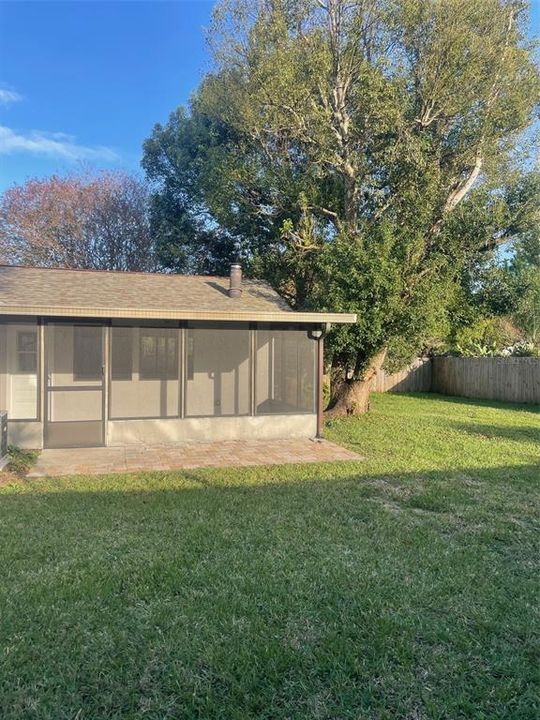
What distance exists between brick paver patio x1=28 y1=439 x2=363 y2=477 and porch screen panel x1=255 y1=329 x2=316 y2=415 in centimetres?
86

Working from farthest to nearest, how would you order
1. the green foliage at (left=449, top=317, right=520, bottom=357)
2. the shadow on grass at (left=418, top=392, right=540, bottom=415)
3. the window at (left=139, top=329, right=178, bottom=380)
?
the green foliage at (left=449, top=317, right=520, bottom=357) < the shadow on grass at (left=418, top=392, right=540, bottom=415) < the window at (left=139, top=329, right=178, bottom=380)

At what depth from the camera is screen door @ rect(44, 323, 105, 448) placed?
7836mm

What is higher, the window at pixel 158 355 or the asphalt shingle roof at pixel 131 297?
the asphalt shingle roof at pixel 131 297

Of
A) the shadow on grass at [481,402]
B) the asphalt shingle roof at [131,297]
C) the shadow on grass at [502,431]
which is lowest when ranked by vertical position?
A: the shadow on grass at [502,431]

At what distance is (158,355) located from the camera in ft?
28.1

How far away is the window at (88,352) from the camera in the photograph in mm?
8016

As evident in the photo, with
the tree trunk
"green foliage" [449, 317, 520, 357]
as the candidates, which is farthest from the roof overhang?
"green foliage" [449, 317, 520, 357]

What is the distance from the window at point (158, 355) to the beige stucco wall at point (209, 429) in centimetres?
80

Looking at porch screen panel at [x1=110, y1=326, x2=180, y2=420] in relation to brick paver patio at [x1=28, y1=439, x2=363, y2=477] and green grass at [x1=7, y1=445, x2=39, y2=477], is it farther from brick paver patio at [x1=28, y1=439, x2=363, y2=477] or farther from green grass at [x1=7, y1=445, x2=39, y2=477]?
green grass at [x1=7, y1=445, x2=39, y2=477]

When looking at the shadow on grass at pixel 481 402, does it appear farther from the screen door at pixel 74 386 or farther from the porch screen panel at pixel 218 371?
the screen door at pixel 74 386

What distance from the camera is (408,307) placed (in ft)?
34.2

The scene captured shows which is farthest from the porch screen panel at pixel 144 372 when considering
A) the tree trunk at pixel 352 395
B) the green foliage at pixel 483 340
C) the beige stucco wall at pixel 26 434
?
the green foliage at pixel 483 340

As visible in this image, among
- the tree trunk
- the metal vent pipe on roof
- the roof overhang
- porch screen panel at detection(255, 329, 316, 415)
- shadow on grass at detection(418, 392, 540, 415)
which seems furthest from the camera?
shadow on grass at detection(418, 392, 540, 415)

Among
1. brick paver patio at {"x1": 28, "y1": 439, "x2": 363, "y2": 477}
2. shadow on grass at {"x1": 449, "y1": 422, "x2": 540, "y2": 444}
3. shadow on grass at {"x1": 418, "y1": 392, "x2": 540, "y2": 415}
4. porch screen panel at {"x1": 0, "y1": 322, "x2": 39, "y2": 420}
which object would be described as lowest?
brick paver patio at {"x1": 28, "y1": 439, "x2": 363, "y2": 477}
